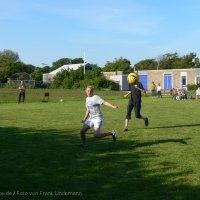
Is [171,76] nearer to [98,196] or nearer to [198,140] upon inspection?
[198,140]

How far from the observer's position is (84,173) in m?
7.59

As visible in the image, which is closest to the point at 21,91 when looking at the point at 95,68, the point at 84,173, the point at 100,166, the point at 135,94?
the point at 135,94

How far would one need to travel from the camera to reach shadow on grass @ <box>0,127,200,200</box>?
6320 mm

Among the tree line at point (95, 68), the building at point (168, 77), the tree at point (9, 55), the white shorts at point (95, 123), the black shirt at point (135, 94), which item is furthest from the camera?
the tree at point (9, 55)

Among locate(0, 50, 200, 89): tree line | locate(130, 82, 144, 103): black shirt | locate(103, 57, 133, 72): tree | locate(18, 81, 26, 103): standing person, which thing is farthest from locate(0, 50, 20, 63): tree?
locate(130, 82, 144, 103): black shirt

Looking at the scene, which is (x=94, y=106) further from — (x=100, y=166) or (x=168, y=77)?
(x=168, y=77)

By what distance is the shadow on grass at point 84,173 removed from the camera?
6320mm

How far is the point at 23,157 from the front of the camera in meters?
8.95

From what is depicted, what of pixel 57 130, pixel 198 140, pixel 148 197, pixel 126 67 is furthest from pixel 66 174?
pixel 126 67

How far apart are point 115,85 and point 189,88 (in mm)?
13353

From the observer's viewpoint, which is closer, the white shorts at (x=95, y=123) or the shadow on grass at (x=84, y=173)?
the shadow on grass at (x=84, y=173)

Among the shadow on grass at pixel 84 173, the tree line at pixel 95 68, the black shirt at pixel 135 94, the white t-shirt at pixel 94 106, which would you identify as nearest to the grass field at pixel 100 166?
the shadow on grass at pixel 84 173

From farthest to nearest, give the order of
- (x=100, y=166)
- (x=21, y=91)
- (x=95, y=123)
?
(x=21, y=91) → (x=95, y=123) → (x=100, y=166)

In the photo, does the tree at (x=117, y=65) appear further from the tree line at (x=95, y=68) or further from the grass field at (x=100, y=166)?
the grass field at (x=100, y=166)
